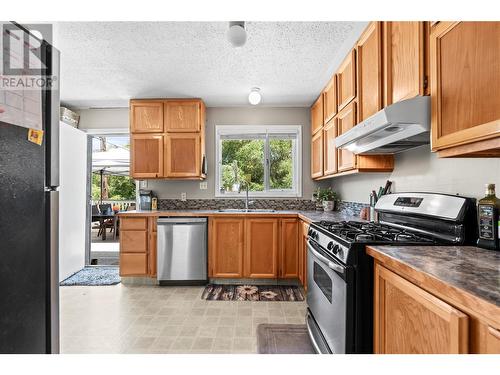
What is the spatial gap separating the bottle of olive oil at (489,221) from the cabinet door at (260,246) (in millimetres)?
2135

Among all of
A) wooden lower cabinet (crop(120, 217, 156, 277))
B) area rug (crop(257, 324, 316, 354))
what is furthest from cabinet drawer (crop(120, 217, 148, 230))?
area rug (crop(257, 324, 316, 354))

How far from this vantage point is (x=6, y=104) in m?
0.77

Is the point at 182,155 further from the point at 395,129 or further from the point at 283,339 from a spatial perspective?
the point at 395,129

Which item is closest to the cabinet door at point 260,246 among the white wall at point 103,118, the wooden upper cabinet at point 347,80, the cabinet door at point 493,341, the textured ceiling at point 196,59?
the wooden upper cabinet at point 347,80

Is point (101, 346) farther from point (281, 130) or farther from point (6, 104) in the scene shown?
point (281, 130)

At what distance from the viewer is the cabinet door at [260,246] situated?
3.20 metres

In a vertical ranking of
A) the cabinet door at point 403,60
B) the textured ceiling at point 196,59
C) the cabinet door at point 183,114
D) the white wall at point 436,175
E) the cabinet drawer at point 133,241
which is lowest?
the cabinet drawer at point 133,241

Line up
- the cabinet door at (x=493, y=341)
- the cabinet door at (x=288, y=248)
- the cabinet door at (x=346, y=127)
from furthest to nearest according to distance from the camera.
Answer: the cabinet door at (x=288, y=248) < the cabinet door at (x=346, y=127) < the cabinet door at (x=493, y=341)

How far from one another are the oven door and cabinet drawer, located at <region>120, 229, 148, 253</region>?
7.05 ft

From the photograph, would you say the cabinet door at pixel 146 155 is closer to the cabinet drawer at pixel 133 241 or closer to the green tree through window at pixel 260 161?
the cabinet drawer at pixel 133 241

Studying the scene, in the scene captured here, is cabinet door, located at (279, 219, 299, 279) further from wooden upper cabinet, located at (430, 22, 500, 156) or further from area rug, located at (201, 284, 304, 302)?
wooden upper cabinet, located at (430, 22, 500, 156)

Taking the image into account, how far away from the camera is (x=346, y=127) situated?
2.34m

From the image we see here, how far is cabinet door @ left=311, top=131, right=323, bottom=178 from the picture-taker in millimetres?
3209
